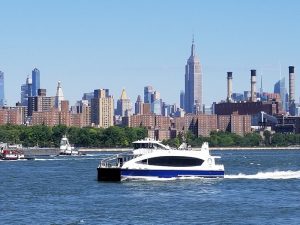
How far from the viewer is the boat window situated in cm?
7444

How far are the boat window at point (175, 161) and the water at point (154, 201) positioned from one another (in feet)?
4.15

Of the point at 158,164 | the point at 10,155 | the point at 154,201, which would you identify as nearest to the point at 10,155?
the point at 10,155

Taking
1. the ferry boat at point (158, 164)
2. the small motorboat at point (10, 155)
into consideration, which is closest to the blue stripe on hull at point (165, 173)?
the ferry boat at point (158, 164)

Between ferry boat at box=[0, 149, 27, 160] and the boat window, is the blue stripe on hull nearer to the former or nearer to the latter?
the boat window

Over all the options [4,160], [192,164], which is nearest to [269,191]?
[192,164]

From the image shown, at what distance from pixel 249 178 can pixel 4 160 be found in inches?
2513

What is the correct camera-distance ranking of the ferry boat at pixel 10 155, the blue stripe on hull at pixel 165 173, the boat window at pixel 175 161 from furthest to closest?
the ferry boat at pixel 10 155
the boat window at pixel 175 161
the blue stripe on hull at pixel 165 173

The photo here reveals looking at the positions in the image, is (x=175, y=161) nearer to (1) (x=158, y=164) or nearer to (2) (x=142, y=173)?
(1) (x=158, y=164)

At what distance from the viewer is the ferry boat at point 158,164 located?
7419 centimetres

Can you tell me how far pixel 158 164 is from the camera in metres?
74.6

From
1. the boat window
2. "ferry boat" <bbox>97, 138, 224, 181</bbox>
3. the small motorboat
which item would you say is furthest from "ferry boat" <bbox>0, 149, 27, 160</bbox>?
the boat window

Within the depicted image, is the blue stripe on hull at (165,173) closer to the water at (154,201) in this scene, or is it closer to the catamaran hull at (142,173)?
the catamaran hull at (142,173)

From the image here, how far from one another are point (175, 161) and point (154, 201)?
47.7 feet

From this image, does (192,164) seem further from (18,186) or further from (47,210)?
(47,210)
